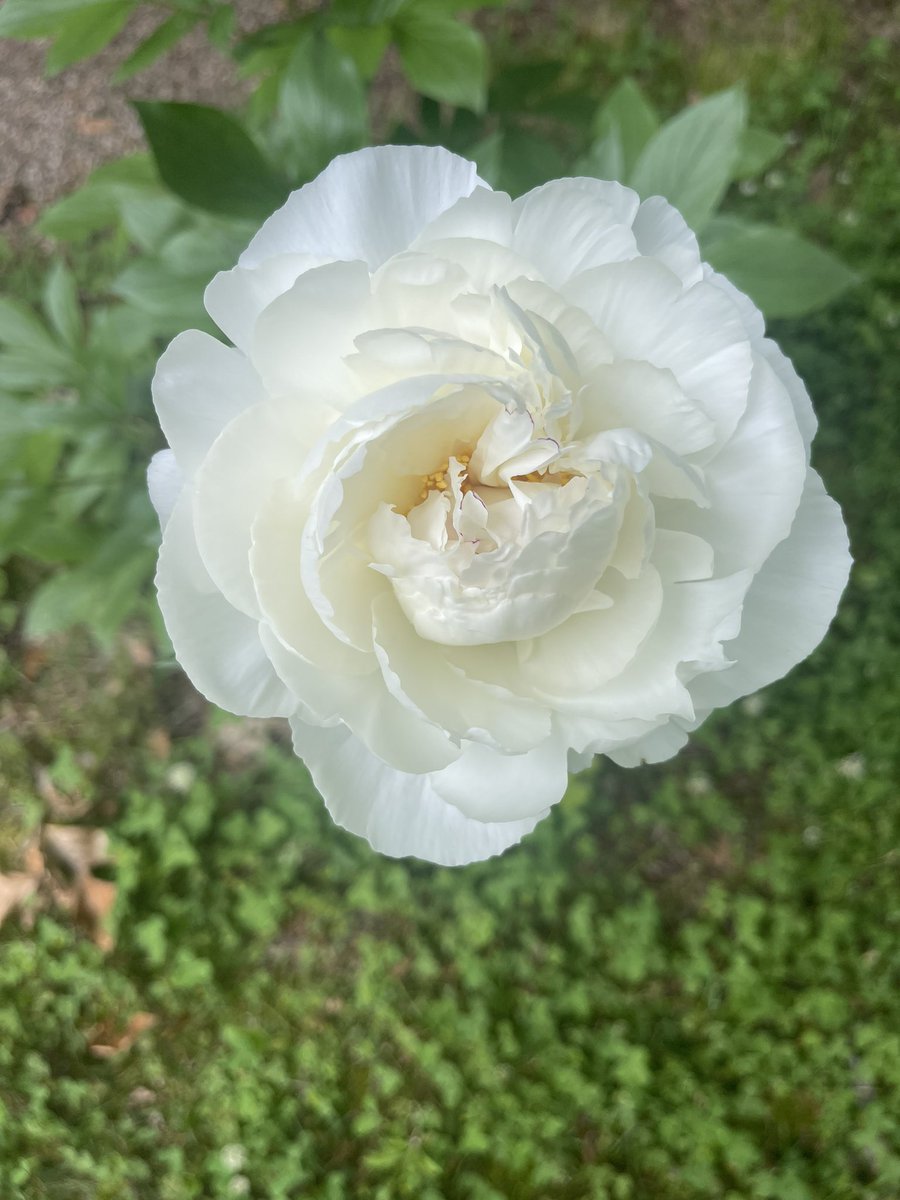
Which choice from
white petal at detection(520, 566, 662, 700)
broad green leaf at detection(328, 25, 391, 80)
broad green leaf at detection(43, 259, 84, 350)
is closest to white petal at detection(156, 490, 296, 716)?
white petal at detection(520, 566, 662, 700)

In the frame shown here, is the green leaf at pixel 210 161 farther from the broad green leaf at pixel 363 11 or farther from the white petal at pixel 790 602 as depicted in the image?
the white petal at pixel 790 602

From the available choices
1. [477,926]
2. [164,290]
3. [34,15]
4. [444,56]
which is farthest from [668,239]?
[477,926]

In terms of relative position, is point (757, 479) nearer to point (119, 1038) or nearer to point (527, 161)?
point (527, 161)

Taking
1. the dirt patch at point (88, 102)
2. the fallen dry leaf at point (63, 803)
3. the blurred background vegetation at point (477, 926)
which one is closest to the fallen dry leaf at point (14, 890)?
the blurred background vegetation at point (477, 926)

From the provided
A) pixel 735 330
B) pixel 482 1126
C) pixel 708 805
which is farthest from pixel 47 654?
pixel 735 330

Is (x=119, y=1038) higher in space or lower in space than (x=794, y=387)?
lower

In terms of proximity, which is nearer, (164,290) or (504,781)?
(504,781)

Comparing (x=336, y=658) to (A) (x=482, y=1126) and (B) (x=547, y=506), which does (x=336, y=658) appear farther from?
(A) (x=482, y=1126)
